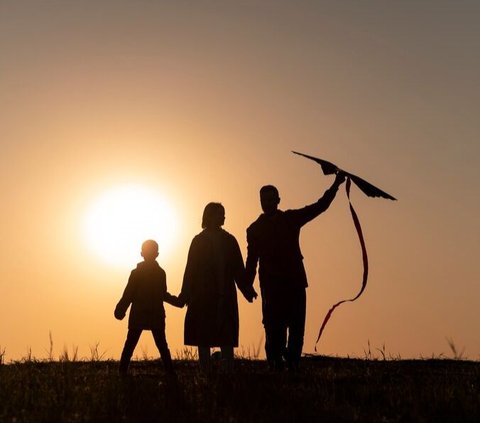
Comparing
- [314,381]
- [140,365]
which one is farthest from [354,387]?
[140,365]

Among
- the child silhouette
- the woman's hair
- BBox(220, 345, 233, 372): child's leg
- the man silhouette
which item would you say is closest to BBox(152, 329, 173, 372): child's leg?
the child silhouette

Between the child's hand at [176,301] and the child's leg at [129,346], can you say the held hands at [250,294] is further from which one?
the child's leg at [129,346]

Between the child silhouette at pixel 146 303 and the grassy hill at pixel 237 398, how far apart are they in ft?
2.31

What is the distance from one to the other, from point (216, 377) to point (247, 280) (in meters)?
2.37

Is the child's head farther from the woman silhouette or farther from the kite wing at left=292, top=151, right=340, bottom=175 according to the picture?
the kite wing at left=292, top=151, right=340, bottom=175

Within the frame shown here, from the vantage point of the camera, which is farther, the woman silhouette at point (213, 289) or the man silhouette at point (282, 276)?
the man silhouette at point (282, 276)

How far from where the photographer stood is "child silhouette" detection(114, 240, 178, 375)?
11383 millimetres

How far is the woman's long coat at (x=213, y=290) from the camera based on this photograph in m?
11.4

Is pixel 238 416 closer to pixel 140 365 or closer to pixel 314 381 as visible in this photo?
pixel 314 381

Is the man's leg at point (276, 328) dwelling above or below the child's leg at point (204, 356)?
above

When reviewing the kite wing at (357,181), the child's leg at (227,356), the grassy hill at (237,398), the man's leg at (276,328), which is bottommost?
the grassy hill at (237,398)

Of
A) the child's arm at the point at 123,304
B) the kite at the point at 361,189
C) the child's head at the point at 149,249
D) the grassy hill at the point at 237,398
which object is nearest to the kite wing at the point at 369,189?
the kite at the point at 361,189

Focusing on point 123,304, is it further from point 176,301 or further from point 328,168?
point 328,168

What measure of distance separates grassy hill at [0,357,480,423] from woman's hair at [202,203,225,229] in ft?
6.65
